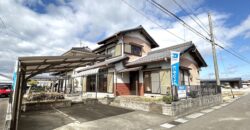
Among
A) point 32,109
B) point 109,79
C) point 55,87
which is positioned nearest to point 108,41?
point 109,79

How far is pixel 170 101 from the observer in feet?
25.9

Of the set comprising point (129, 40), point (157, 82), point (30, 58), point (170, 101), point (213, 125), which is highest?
point (129, 40)

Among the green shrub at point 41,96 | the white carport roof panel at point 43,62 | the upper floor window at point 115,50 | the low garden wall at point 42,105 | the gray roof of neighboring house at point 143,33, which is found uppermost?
the gray roof of neighboring house at point 143,33

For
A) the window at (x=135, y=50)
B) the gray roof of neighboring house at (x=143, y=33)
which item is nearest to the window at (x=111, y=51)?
the gray roof of neighboring house at (x=143, y=33)

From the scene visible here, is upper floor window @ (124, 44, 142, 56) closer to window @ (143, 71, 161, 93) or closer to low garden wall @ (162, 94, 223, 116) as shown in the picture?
window @ (143, 71, 161, 93)

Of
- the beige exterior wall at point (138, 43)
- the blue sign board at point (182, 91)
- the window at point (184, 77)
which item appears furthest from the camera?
the beige exterior wall at point (138, 43)

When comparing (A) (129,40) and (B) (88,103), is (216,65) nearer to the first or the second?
(A) (129,40)

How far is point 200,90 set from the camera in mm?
10609

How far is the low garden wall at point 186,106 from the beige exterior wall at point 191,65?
2.66m

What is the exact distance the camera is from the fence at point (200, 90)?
380 inches

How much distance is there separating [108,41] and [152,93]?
7.89 meters

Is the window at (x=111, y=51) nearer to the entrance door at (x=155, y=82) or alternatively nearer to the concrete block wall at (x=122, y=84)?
the concrete block wall at (x=122, y=84)

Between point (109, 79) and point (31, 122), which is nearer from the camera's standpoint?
point (31, 122)

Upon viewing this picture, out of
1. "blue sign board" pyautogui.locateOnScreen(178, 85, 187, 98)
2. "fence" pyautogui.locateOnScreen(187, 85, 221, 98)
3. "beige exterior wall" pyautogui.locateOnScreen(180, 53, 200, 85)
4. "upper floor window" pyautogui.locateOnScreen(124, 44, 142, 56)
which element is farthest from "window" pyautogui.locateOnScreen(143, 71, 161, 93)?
"upper floor window" pyautogui.locateOnScreen(124, 44, 142, 56)
